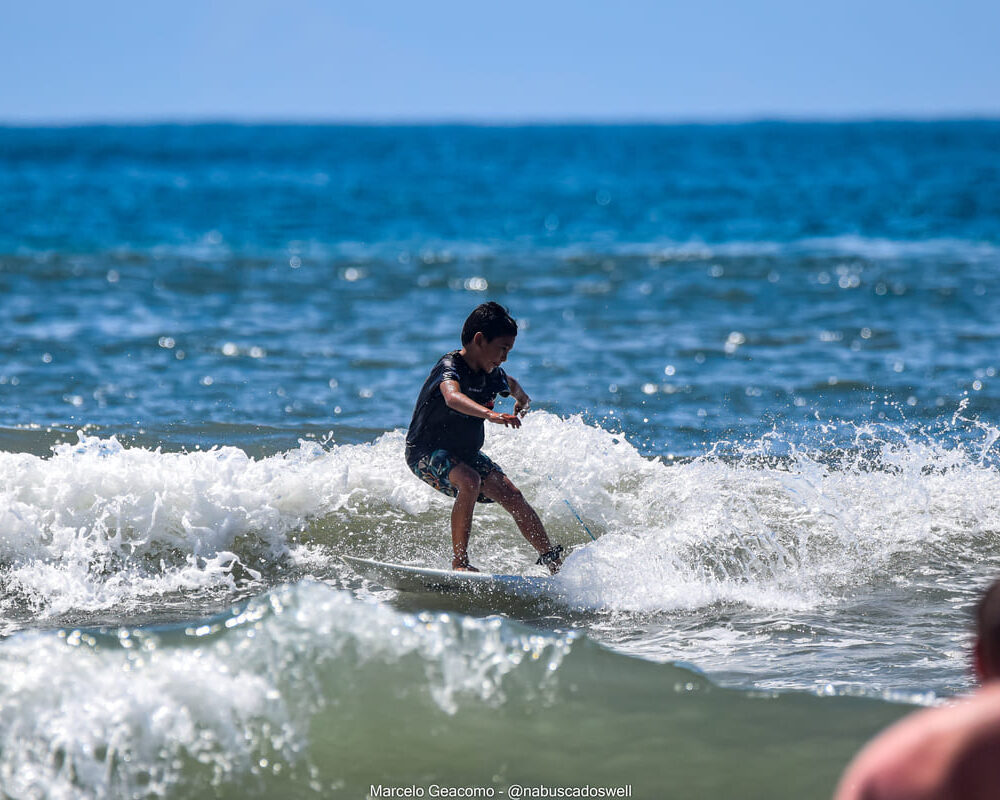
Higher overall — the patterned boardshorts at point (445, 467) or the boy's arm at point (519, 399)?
the boy's arm at point (519, 399)

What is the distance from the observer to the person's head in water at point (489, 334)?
5973mm

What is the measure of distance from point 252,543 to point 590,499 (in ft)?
6.86

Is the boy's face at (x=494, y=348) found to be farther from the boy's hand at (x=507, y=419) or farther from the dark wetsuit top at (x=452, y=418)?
the boy's hand at (x=507, y=419)

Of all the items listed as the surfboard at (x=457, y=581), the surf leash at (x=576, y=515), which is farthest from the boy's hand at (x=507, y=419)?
the surf leash at (x=576, y=515)

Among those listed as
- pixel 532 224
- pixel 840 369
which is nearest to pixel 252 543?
pixel 840 369

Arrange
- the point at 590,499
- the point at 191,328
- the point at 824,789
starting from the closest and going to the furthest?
the point at 824,789, the point at 590,499, the point at 191,328

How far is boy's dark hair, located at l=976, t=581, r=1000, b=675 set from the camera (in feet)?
6.36

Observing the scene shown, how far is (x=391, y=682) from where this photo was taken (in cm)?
434

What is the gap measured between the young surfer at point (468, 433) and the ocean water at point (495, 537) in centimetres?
37

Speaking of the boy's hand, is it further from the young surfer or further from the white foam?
the white foam

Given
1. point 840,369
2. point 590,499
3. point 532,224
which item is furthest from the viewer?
point 532,224

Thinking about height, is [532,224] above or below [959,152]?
below

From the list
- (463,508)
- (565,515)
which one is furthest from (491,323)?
(565,515)

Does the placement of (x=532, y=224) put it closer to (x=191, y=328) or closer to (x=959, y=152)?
(x=191, y=328)
